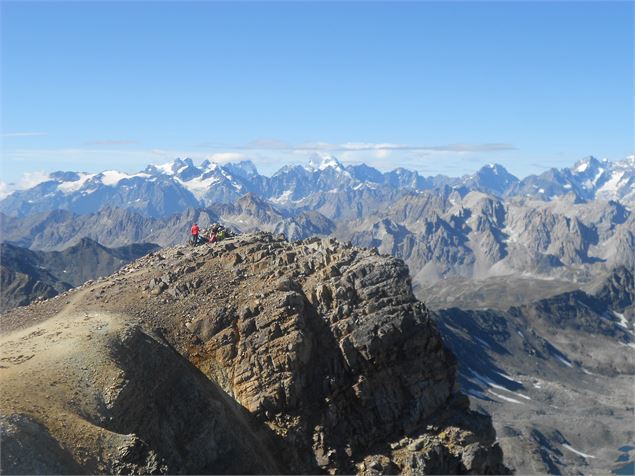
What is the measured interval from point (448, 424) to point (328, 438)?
10.5m

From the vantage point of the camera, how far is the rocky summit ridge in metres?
42.2

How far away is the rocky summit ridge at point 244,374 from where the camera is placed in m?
42.2

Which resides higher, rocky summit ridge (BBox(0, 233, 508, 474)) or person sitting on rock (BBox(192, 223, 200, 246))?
person sitting on rock (BBox(192, 223, 200, 246))

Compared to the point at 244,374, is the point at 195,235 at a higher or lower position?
higher

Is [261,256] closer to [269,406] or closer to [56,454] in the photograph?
[269,406]

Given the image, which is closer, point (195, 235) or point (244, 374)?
point (244, 374)

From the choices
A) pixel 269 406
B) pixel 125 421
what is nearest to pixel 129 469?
pixel 125 421

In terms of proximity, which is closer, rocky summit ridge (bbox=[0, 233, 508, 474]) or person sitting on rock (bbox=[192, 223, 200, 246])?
rocky summit ridge (bbox=[0, 233, 508, 474])

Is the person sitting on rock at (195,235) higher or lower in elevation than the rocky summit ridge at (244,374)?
higher

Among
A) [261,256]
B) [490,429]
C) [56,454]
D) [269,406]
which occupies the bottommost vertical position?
[490,429]

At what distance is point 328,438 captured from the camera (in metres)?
51.1

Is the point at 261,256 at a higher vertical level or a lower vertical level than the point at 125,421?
higher

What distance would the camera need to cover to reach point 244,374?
5284 centimetres

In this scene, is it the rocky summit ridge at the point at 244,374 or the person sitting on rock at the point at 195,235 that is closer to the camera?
the rocky summit ridge at the point at 244,374
